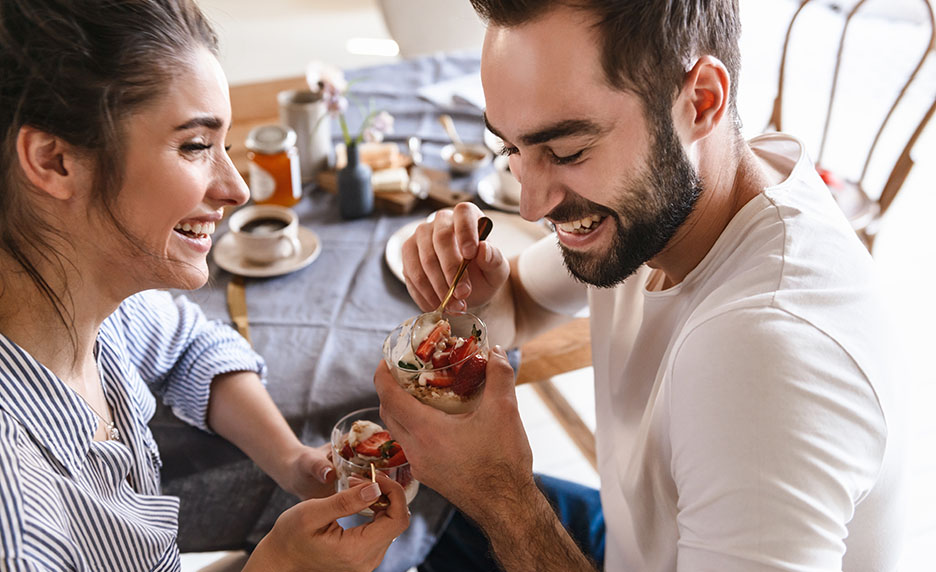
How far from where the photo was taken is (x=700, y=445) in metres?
0.95

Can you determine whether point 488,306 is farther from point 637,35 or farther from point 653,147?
point 637,35

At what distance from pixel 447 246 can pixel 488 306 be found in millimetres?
179

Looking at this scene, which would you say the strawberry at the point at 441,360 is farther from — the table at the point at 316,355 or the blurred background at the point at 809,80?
the blurred background at the point at 809,80

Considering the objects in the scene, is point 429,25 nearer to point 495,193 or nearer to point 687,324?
point 495,193

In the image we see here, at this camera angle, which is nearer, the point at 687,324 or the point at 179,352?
the point at 687,324

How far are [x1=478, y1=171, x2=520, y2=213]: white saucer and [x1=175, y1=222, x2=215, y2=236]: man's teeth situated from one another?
931 millimetres

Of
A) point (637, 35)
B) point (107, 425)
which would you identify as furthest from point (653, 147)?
point (107, 425)

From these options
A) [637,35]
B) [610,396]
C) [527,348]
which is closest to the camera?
[637,35]

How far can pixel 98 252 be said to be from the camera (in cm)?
102

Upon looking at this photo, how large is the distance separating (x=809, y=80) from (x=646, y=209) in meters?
4.62

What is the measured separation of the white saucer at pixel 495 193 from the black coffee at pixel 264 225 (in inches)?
20.2

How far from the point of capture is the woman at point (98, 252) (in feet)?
2.97

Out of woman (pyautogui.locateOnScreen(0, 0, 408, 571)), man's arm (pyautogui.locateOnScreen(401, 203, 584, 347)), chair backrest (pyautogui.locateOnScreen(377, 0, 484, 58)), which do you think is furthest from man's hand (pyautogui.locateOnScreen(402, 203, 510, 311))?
chair backrest (pyautogui.locateOnScreen(377, 0, 484, 58))

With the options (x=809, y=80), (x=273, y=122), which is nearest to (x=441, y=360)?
(x=273, y=122)
